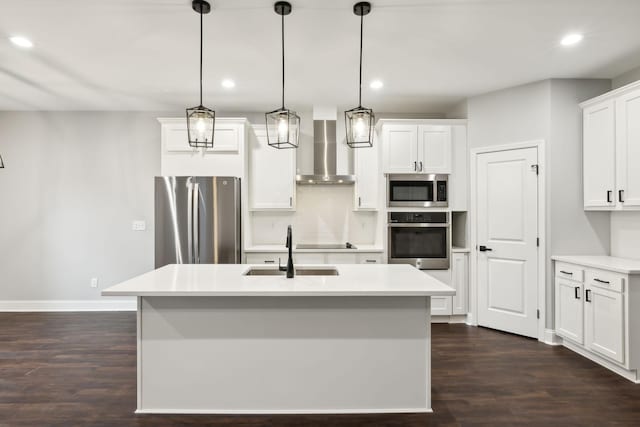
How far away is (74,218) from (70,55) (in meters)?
2.49

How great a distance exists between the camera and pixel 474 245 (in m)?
4.21

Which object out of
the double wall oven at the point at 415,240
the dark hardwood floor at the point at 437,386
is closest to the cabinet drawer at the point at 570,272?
the dark hardwood floor at the point at 437,386

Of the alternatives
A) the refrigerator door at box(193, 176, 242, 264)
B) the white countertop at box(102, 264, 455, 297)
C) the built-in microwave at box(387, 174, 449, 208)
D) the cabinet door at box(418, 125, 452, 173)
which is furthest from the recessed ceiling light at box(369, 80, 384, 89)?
the white countertop at box(102, 264, 455, 297)

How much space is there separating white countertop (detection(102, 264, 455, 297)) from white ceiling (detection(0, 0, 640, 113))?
6.02 ft

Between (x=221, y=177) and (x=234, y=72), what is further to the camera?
(x=221, y=177)

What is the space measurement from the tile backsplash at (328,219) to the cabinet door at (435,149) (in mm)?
1016

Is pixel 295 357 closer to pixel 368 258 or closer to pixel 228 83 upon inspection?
pixel 368 258

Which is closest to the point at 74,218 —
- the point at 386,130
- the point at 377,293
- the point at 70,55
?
the point at 70,55

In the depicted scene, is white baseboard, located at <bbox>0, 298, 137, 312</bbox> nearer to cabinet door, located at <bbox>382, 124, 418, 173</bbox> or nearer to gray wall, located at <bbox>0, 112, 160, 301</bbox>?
gray wall, located at <bbox>0, 112, 160, 301</bbox>

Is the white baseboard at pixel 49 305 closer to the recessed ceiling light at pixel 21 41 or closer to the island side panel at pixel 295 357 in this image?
the island side panel at pixel 295 357

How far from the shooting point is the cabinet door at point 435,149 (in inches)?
170

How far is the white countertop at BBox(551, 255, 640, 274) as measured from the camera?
281 cm

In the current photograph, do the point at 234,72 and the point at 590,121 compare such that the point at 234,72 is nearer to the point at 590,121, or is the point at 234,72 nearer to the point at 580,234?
the point at 590,121

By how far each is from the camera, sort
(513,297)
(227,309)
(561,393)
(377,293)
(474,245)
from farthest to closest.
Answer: (474,245) < (513,297) < (561,393) < (227,309) < (377,293)
